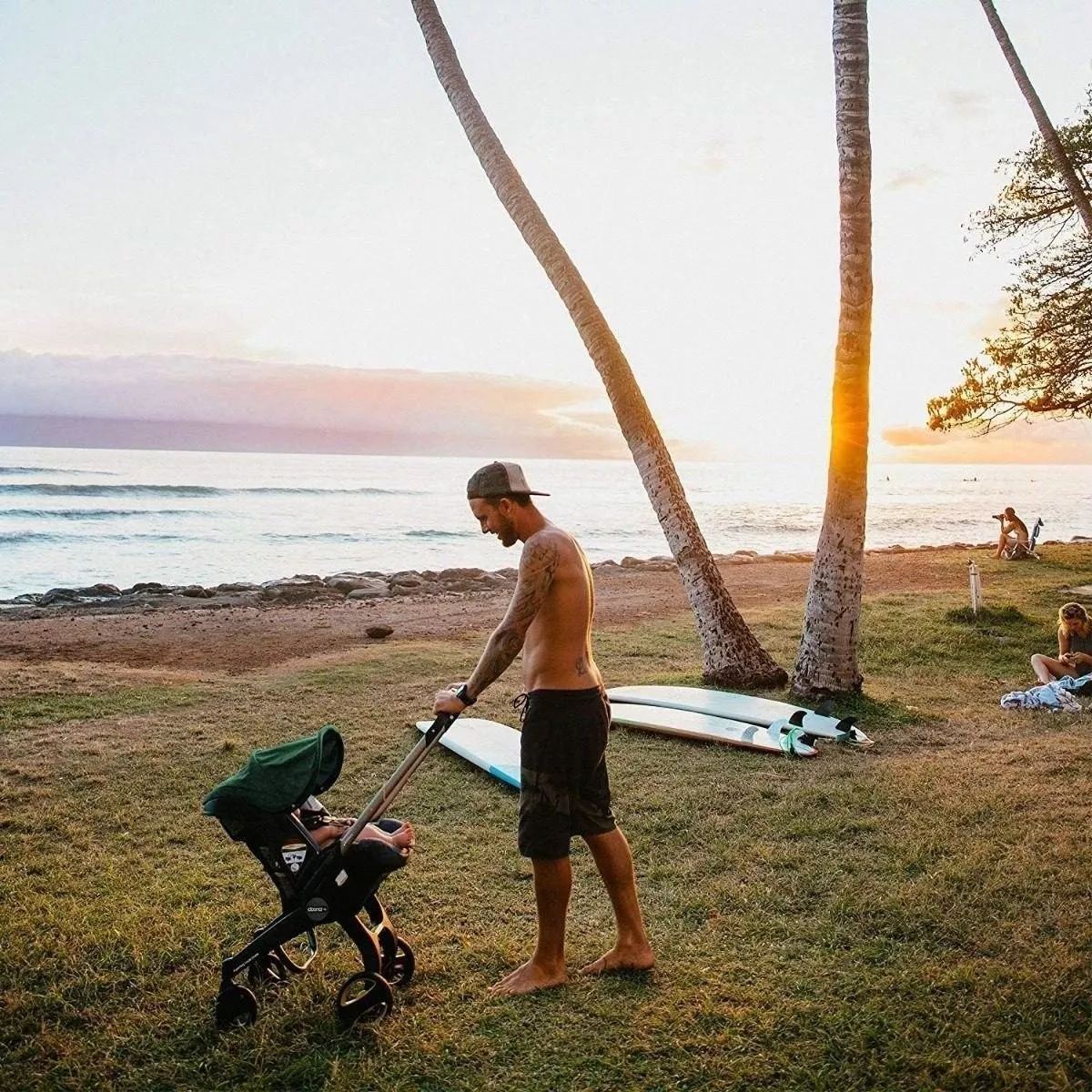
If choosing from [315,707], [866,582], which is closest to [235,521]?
[866,582]

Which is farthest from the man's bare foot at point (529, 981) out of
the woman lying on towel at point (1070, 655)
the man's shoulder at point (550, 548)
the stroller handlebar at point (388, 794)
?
the woman lying on towel at point (1070, 655)

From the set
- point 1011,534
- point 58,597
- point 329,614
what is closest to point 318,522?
point 58,597

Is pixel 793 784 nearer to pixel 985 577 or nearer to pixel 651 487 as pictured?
pixel 651 487

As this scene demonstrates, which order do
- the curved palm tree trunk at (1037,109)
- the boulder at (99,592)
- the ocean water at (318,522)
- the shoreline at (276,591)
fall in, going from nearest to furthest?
the curved palm tree trunk at (1037,109), the shoreline at (276,591), the boulder at (99,592), the ocean water at (318,522)

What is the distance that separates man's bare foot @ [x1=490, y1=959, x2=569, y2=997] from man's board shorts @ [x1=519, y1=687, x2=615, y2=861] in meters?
0.57

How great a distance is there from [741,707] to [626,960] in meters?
4.83

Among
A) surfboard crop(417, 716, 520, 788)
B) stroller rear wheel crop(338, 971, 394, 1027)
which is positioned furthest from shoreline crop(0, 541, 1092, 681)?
stroller rear wheel crop(338, 971, 394, 1027)

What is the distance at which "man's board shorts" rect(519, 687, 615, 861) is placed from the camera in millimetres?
3871

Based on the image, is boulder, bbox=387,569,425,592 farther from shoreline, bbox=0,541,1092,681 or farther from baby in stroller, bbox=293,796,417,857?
baby in stroller, bbox=293,796,417,857

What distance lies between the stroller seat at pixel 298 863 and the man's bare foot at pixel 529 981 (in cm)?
49

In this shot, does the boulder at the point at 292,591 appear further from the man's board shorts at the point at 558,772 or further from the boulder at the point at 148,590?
the man's board shorts at the point at 558,772

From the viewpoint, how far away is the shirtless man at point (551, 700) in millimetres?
3873

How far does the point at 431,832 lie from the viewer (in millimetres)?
6125

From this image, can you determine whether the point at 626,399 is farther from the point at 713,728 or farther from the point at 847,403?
the point at 713,728
